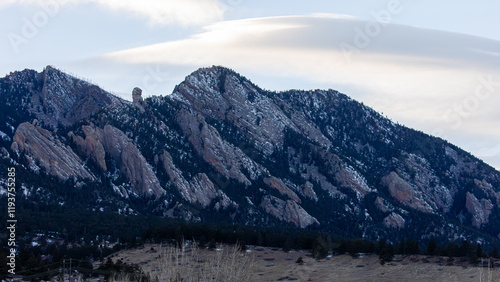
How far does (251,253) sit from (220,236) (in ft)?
47.1

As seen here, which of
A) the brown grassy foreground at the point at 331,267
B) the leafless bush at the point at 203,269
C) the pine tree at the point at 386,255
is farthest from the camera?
the pine tree at the point at 386,255

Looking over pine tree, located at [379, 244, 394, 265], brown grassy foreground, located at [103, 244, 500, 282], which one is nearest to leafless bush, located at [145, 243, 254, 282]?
brown grassy foreground, located at [103, 244, 500, 282]

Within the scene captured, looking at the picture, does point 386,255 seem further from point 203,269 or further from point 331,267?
point 203,269

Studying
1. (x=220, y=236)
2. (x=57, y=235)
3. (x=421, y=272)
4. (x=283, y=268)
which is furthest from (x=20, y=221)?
(x=421, y=272)

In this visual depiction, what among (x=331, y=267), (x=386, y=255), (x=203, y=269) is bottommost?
(x=331, y=267)

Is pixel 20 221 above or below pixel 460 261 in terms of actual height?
above

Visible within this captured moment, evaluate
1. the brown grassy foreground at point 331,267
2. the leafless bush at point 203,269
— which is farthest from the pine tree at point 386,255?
the leafless bush at point 203,269

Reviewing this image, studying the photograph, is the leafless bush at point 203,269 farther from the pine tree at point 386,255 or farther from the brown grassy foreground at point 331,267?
the pine tree at point 386,255

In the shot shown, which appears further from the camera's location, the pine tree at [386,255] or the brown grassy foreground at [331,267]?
the pine tree at [386,255]

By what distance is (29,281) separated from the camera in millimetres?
100875

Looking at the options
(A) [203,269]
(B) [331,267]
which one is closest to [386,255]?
(B) [331,267]

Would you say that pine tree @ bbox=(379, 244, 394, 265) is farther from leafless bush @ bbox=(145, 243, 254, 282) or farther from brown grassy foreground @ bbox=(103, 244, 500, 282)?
leafless bush @ bbox=(145, 243, 254, 282)

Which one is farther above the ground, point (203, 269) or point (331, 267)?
point (203, 269)

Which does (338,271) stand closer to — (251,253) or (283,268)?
(283,268)
